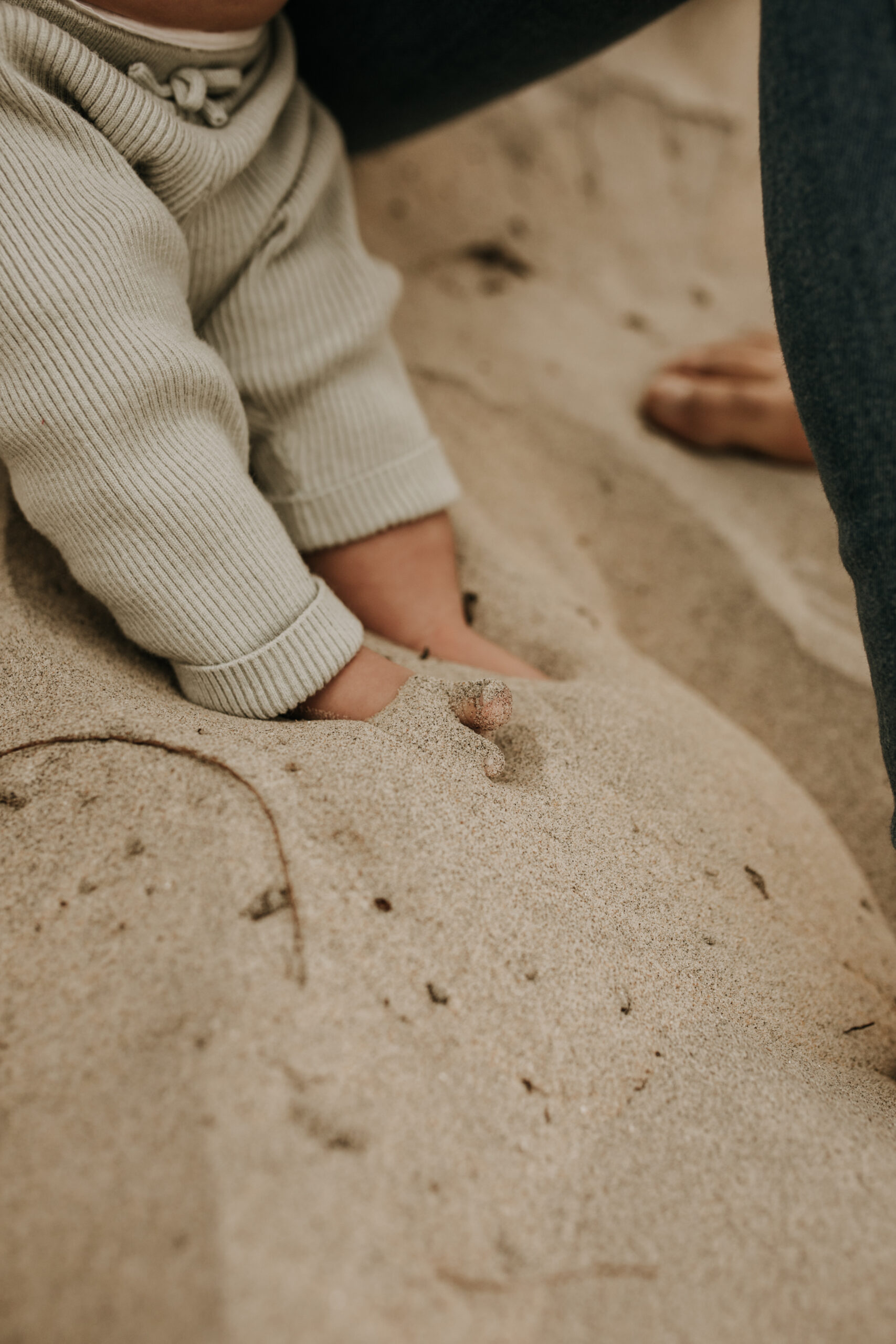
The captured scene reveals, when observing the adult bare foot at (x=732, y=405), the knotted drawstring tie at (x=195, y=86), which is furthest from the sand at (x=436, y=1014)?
the adult bare foot at (x=732, y=405)

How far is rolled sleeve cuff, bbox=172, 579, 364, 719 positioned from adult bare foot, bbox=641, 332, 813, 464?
0.96 m

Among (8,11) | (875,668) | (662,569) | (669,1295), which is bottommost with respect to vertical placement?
(662,569)

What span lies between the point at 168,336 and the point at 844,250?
572 millimetres

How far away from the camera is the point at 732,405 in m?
1.41

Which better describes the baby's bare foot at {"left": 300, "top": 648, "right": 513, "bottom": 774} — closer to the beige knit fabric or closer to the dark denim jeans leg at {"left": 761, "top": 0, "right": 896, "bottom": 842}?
the beige knit fabric

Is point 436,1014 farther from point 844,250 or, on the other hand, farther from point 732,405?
point 732,405

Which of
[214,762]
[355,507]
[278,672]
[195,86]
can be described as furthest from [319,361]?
[214,762]

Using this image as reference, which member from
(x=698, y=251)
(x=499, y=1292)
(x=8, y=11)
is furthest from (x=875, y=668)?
(x=698, y=251)

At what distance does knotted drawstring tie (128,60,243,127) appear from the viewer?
29.7 inches

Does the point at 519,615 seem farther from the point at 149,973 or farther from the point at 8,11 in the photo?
the point at 8,11

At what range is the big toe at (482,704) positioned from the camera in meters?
0.74

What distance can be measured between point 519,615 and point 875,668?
0.45 metres

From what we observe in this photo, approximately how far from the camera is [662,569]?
1.30 meters

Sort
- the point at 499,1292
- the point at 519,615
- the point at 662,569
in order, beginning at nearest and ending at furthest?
the point at 499,1292 → the point at 519,615 → the point at 662,569
